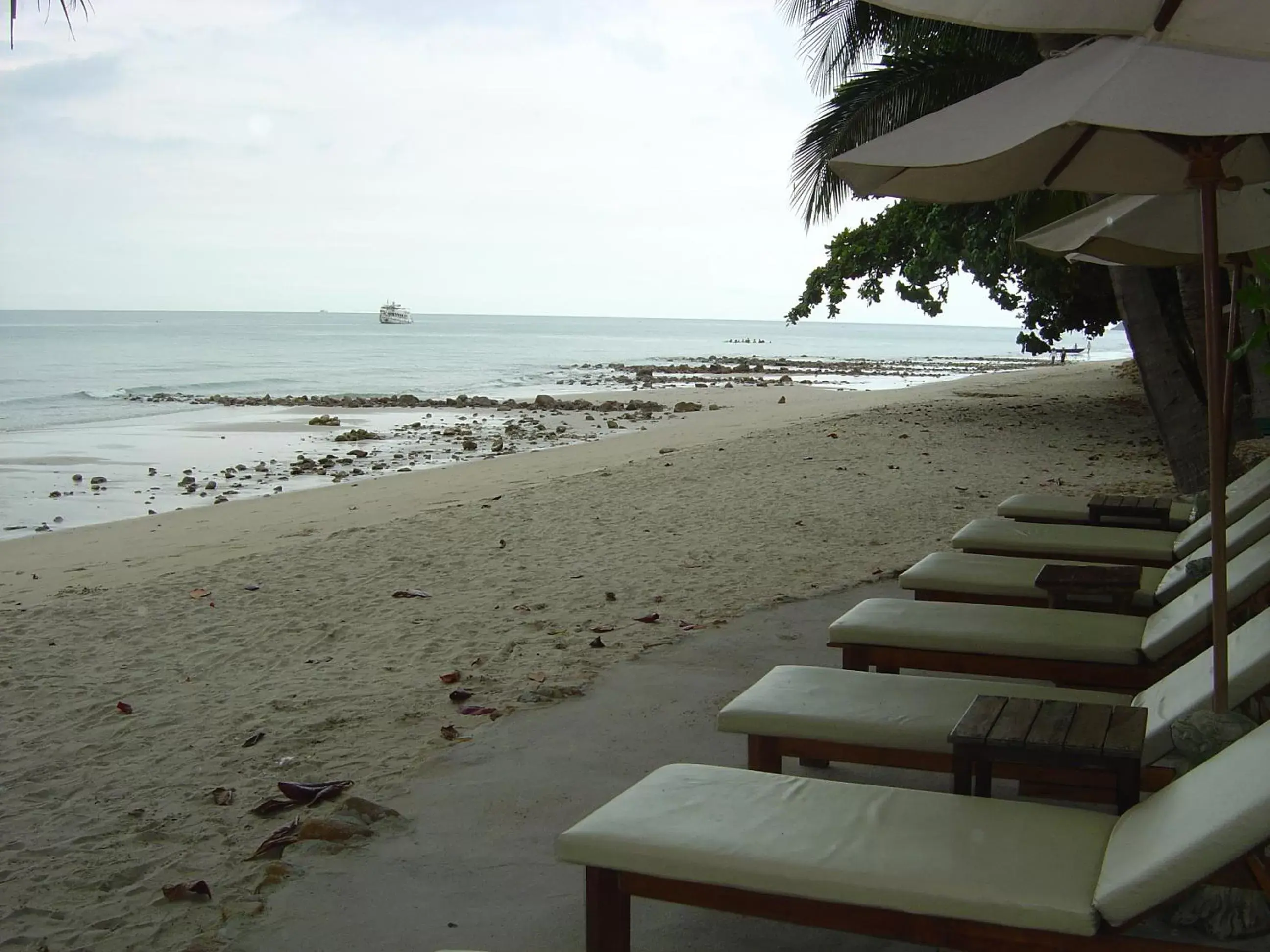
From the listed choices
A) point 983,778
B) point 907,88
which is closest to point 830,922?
point 983,778

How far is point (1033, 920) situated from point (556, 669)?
306 centimetres

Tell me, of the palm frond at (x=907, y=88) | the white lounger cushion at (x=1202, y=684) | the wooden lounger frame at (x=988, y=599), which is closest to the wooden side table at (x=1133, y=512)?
the wooden lounger frame at (x=988, y=599)

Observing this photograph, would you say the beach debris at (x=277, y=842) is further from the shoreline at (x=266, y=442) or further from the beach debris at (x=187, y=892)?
the shoreline at (x=266, y=442)

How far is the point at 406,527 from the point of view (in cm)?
854

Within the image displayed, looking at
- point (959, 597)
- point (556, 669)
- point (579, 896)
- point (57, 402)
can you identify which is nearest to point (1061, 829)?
point (579, 896)

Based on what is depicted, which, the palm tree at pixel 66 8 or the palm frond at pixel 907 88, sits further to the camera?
the palm frond at pixel 907 88

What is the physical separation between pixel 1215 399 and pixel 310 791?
283cm

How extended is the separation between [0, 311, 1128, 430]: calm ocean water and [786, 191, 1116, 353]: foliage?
13.3 m

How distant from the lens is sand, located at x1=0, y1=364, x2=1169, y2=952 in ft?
10.8

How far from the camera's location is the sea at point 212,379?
14125mm

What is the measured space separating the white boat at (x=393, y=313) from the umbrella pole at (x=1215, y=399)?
117m

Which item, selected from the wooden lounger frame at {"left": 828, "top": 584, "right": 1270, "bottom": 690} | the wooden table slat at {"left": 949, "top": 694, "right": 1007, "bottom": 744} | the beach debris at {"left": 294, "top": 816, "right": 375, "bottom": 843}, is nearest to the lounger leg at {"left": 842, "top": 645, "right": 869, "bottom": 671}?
the wooden lounger frame at {"left": 828, "top": 584, "right": 1270, "bottom": 690}

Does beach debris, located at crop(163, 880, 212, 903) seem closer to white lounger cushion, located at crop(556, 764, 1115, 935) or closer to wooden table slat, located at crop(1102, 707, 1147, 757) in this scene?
white lounger cushion, located at crop(556, 764, 1115, 935)

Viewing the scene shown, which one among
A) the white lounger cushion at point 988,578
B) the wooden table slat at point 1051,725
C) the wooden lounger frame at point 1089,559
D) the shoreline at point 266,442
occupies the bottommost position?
the shoreline at point 266,442
